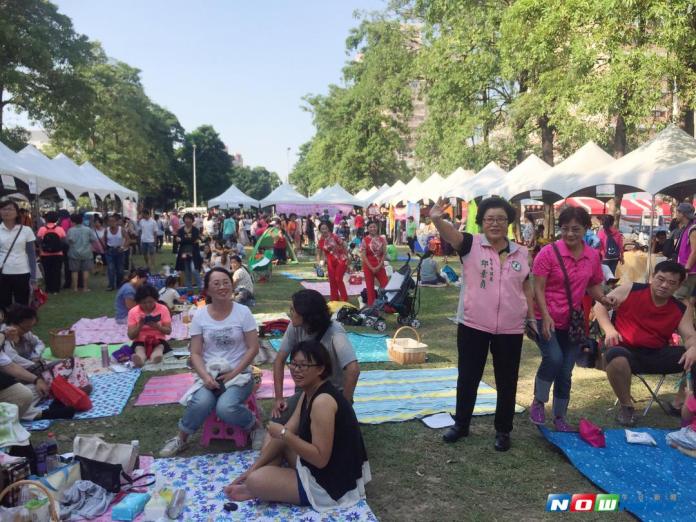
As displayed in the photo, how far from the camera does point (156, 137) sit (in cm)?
4772

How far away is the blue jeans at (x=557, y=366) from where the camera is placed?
168 inches

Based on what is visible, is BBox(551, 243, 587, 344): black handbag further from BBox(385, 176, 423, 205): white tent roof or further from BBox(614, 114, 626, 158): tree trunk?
BBox(385, 176, 423, 205): white tent roof

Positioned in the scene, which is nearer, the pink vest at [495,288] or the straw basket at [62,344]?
the pink vest at [495,288]

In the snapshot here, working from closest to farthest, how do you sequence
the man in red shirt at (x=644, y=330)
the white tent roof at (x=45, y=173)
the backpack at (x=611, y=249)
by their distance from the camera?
the man in red shirt at (x=644, y=330) < the backpack at (x=611, y=249) < the white tent roof at (x=45, y=173)

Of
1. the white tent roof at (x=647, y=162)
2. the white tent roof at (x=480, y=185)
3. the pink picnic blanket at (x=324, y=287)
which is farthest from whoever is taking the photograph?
the white tent roof at (x=480, y=185)

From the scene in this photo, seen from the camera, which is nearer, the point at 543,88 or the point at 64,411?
the point at 64,411

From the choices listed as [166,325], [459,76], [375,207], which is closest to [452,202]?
[459,76]

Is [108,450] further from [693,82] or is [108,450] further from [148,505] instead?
[693,82]

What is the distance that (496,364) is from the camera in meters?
4.11

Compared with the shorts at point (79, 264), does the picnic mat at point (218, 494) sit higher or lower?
lower

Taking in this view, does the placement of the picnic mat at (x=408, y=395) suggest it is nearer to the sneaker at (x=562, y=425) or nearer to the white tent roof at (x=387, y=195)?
the sneaker at (x=562, y=425)

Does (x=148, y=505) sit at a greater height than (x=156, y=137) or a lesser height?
lesser

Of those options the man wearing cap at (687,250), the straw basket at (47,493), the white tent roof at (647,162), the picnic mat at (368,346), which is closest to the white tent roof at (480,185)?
the white tent roof at (647,162)

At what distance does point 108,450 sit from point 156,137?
48.2 meters
